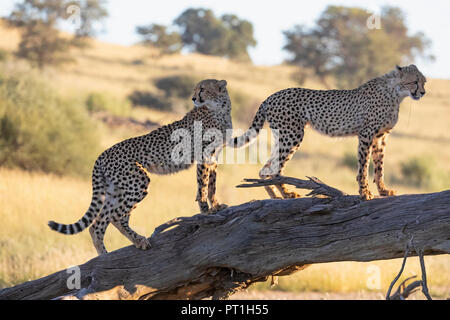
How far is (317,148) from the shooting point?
21.2 meters

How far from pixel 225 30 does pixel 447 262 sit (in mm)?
29275

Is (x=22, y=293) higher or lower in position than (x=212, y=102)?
lower

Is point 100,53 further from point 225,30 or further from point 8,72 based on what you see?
point 8,72

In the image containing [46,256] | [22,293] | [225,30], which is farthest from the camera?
[225,30]

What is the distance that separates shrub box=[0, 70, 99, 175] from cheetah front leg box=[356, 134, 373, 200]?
364 inches

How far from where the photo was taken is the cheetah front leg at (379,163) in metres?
5.09

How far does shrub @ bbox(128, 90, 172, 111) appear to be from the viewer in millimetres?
24462

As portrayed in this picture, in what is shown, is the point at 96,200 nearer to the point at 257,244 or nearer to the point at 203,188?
the point at 203,188

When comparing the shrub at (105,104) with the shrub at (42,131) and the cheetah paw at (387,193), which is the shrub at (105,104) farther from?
the cheetah paw at (387,193)

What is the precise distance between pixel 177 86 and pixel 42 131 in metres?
13.6

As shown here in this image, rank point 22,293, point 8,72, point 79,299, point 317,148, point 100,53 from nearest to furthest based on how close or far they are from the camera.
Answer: point 79,299 < point 22,293 < point 8,72 < point 317,148 < point 100,53

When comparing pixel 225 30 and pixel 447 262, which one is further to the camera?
pixel 225 30

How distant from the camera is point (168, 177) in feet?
46.0
